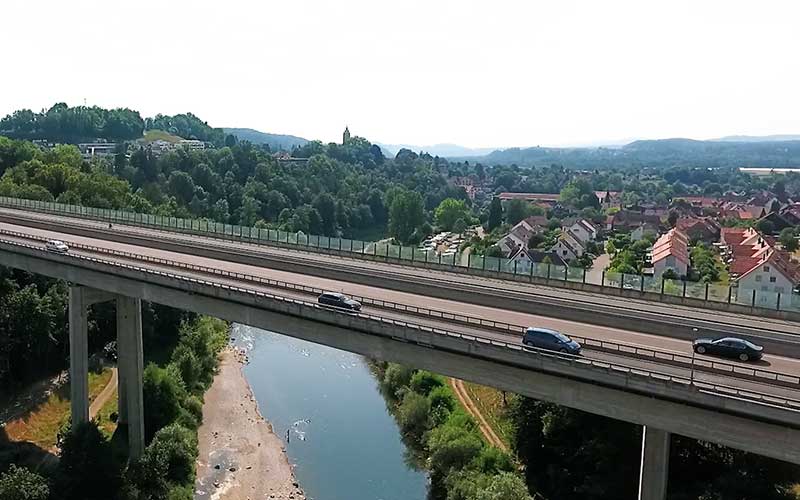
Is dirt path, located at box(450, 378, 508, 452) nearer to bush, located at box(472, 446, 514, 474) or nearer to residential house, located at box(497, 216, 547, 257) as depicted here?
bush, located at box(472, 446, 514, 474)

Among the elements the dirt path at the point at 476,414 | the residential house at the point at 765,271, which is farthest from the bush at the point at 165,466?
the residential house at the point at 765,271

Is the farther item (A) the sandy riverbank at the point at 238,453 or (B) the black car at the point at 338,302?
(A) the sandy riverbank at the point at 238,453

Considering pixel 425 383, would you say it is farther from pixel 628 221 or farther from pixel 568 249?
pixel 628 221

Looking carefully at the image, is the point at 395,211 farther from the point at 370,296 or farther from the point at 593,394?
the point at 593,394

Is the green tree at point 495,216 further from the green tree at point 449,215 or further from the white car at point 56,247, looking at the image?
the white car at point 56,247


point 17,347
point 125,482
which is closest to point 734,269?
point 125,482

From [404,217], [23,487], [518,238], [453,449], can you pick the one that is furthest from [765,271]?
[404,217]
